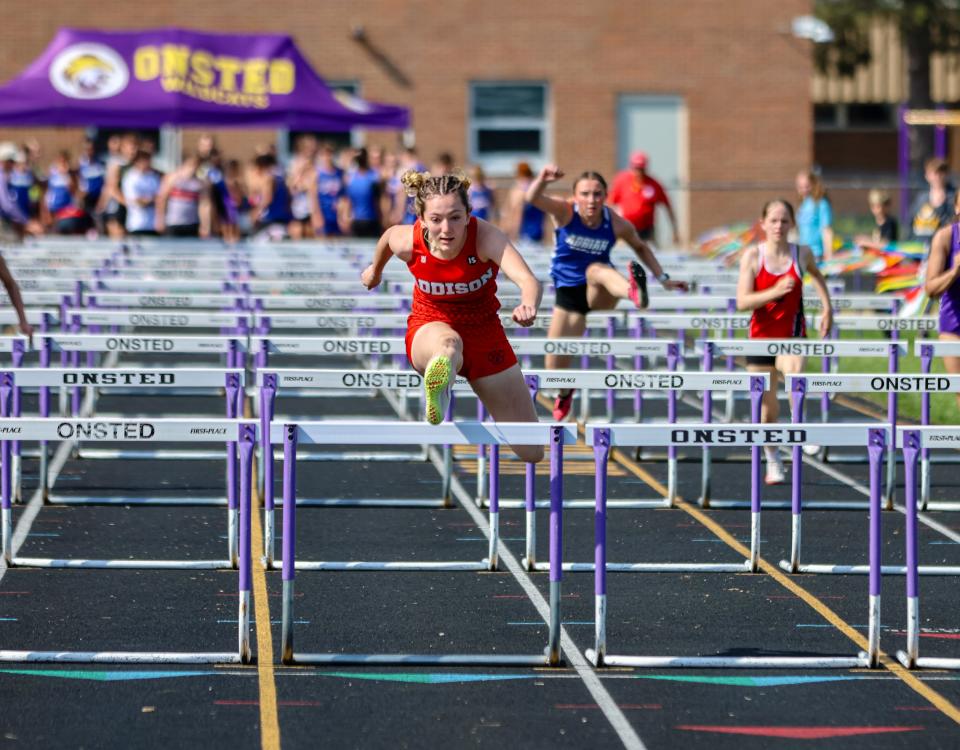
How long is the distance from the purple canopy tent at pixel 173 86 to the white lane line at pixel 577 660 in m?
14.7

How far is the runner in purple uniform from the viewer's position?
12.4 metres

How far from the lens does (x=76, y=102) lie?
2453 centimetres

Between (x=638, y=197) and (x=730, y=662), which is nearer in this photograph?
(x=730, y=662)

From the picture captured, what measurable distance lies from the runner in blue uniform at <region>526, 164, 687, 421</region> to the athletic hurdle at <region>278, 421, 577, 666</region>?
205 inches

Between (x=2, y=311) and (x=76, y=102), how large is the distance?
12.7m

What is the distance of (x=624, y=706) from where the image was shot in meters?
6.97

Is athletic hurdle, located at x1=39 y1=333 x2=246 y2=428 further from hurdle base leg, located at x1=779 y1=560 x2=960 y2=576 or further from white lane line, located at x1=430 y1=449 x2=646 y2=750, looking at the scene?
hurdle base leg, located at x1=779 y1=560 x2=960 y2=576

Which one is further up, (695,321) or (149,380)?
(695,321)

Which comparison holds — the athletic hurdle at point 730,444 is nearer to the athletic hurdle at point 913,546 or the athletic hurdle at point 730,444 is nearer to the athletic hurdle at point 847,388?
the athletic hurdle at point 913,546

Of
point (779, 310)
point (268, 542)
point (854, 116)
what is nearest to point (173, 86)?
point (779, 310)

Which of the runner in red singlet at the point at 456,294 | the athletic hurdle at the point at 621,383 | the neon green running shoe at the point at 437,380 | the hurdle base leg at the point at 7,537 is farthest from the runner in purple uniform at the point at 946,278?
the hurdle base leg at the point at 7,537

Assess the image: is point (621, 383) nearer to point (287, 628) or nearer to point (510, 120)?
point (287, 628)

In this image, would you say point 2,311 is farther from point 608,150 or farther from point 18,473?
point 608,150

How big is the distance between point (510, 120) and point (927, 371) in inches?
1024
